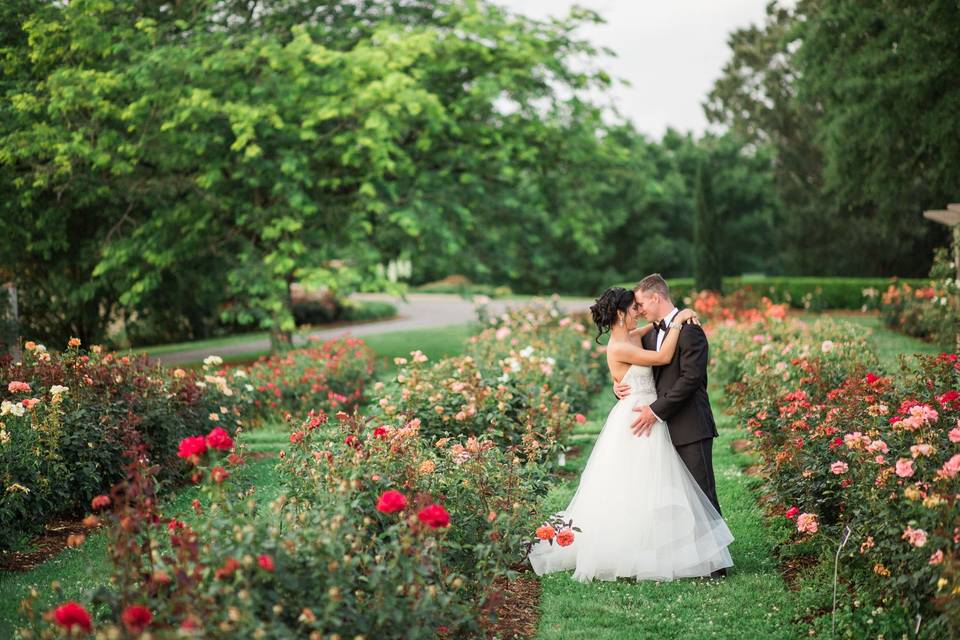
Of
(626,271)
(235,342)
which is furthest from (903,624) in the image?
(626,271)

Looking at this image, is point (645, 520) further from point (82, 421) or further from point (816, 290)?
point (816, 290)

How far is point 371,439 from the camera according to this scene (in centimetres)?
447

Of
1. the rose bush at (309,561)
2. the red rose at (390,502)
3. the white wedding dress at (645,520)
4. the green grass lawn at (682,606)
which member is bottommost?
the green grass lawn at (682,606)

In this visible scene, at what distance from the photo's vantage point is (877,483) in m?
3.91

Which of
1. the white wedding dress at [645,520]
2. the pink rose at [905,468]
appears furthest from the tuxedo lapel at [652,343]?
the pink rose at [905,468]

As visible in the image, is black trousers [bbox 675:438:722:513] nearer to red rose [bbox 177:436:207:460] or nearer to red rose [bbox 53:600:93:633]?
red rose [bbox 177:436:207:460]

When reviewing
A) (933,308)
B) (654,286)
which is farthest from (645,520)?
(933,308)

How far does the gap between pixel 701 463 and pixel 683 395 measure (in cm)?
42

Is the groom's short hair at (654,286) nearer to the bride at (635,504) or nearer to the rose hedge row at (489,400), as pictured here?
the bride at (635,504)

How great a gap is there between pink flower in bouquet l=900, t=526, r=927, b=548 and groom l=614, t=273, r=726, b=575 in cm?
148

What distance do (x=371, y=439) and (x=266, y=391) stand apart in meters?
6.48

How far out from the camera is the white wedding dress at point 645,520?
4730 mm

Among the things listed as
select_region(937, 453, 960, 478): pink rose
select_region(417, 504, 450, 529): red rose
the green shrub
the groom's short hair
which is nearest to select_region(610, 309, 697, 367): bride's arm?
the groom's short hair

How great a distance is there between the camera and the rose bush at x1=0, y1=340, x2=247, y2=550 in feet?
17.5
